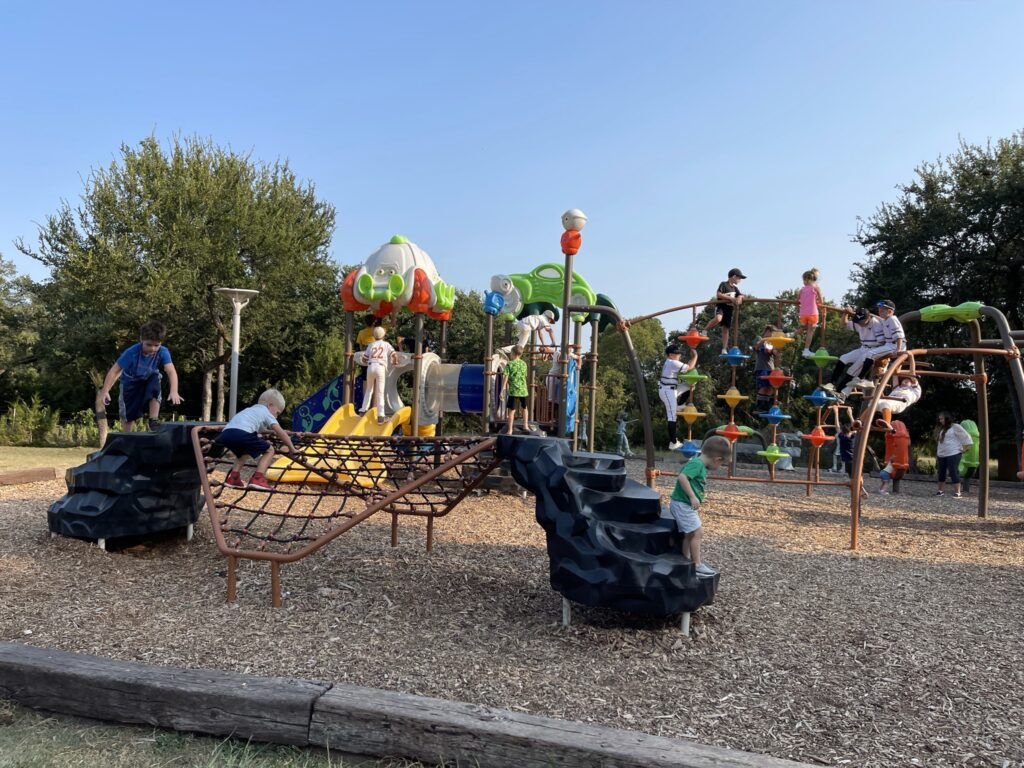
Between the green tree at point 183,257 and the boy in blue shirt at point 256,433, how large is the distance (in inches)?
696

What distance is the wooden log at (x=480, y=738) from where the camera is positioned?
8.32 ft

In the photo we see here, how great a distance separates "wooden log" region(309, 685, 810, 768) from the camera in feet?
8.32

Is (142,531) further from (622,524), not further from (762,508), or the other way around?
(762,508)

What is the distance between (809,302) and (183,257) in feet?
62.9

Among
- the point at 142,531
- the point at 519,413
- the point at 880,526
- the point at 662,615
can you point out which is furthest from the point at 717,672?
the point at 519,413

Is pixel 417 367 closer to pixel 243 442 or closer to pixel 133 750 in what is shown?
pixel 243 442

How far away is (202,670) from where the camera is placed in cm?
315

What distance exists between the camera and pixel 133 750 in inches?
111

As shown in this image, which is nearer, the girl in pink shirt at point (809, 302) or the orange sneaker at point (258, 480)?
the orange sneaker at point (258, 480)

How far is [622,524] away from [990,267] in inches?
748

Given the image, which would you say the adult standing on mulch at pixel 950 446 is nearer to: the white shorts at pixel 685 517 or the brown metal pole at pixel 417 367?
the brown metal pole at pixel 417 367

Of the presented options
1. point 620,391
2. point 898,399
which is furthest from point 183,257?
point 898,399

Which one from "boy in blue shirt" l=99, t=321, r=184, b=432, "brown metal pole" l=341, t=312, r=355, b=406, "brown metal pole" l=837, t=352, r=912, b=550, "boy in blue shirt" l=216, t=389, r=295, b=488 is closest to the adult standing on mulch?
"brown metal pole" l=837, t=352, r=912, b=550

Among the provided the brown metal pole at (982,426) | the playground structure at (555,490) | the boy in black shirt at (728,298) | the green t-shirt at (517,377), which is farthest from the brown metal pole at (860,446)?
the green t-shirt at (517,377)
